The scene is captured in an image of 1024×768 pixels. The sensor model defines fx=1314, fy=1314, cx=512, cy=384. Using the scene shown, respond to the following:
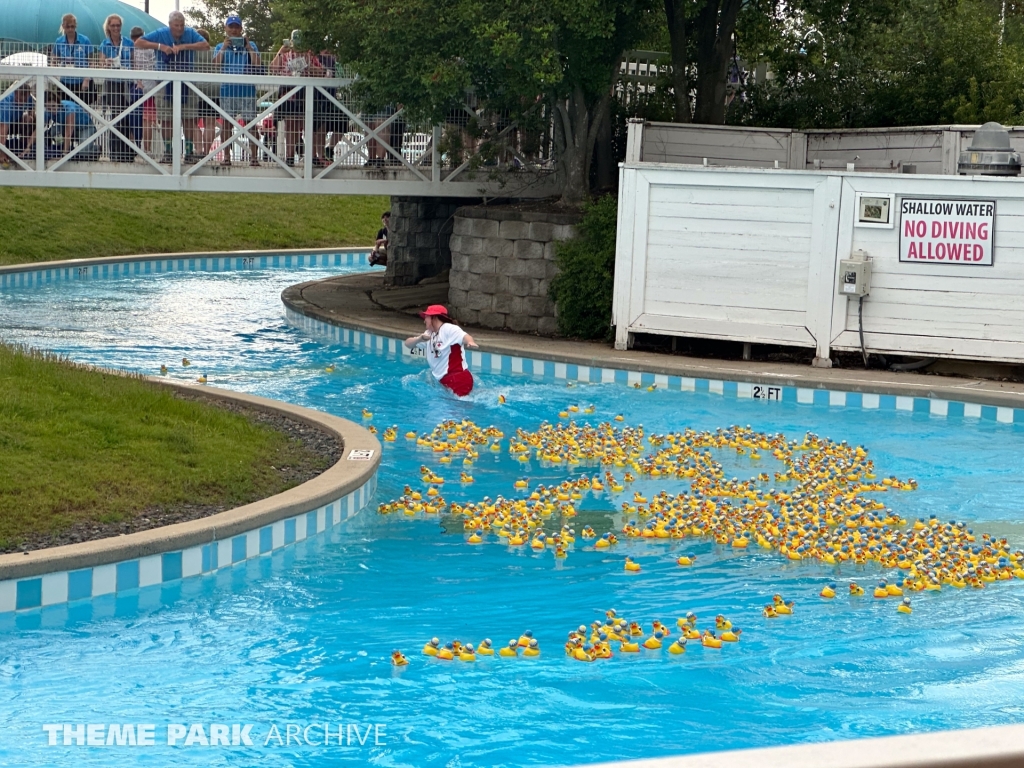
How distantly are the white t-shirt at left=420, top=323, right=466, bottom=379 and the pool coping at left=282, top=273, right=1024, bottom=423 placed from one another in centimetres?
192

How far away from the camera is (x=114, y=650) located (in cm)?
702

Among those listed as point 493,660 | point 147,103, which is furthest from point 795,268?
point 493,660

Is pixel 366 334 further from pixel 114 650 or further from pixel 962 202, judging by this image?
pixel 114 650

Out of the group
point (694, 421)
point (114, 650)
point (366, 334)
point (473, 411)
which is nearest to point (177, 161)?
point (366, 334)

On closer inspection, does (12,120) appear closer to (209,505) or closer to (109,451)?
(109,451)

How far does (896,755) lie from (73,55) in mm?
18532

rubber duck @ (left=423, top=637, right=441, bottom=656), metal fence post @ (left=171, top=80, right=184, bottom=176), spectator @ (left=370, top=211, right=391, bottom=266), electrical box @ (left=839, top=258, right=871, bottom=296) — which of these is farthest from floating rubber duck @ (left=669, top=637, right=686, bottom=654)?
spectator @ (left=370, top=211, right=391, bottom=266)

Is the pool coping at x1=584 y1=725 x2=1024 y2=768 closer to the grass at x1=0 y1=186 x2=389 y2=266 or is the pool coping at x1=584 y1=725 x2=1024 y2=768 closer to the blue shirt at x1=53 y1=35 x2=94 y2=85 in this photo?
the blue shirt at x1=53 y1=35 x2=94 y2=85

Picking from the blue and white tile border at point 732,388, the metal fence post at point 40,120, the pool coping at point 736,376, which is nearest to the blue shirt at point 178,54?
the metal fence post at point 40,120

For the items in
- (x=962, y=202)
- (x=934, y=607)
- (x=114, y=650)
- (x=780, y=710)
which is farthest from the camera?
(x=962, y=202)

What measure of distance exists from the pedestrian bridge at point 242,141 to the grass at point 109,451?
7766 millimetres

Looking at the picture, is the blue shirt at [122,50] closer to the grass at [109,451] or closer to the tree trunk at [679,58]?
the tree trunk at [679,58]

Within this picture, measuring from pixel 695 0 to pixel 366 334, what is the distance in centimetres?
638

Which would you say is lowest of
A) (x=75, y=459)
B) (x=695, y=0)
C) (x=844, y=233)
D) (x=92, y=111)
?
(x=75, y=459)
